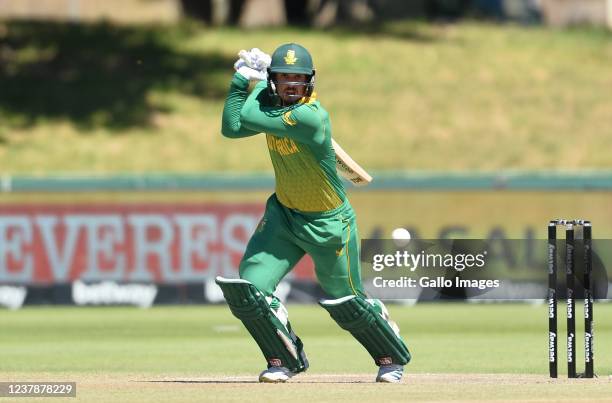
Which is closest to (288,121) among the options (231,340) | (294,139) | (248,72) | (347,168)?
(294,139)

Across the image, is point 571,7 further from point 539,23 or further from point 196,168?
point 196,168

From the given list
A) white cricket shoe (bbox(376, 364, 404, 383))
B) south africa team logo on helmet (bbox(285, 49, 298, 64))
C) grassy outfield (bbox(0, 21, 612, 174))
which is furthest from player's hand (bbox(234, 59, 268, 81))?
grassy outfield (bbox(0, 21, 612, 174))

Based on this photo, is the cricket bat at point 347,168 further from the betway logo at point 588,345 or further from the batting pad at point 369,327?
the betway logo at point 588,345

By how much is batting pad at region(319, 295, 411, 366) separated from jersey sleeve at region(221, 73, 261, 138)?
1093 mm

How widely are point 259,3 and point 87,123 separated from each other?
301 inches

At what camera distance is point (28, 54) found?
27672 mm

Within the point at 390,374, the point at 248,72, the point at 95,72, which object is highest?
the point at 95,72

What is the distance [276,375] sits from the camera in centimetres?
896

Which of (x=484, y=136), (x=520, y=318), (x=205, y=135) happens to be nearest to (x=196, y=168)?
(x=205, y=135)

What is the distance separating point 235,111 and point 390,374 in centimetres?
185

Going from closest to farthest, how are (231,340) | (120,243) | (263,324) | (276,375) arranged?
(263,324) → (276,375) → (231,340) → (120,243)

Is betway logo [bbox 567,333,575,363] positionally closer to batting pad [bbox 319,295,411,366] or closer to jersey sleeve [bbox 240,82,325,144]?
batting pad [bbox 319,295,411,366]

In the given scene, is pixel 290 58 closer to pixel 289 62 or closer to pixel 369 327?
pixel 289 62

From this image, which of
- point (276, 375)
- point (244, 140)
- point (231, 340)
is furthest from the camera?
point (244, 140)
